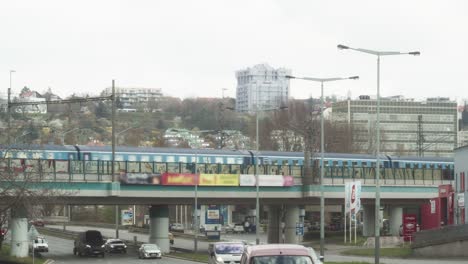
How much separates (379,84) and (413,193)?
45065mm

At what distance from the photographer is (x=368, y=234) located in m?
93.6

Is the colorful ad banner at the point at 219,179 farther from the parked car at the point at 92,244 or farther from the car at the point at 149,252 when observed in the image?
the parked car at the point at 92,244

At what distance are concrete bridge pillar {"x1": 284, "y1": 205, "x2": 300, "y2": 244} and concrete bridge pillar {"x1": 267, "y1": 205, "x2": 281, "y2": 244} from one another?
145 inches

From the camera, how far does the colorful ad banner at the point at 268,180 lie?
74.6m

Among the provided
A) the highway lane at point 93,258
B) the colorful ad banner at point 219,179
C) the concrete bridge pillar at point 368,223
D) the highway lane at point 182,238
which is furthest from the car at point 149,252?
the concrete bridge pillar at point 368,223

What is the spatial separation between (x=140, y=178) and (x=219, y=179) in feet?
23.9

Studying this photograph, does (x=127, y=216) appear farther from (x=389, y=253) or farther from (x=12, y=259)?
(x=389, y=253)

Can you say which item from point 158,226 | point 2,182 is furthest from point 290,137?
point 2,182

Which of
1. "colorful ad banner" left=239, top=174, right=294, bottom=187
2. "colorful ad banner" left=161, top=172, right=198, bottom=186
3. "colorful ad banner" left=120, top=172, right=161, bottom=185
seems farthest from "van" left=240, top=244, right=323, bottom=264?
"colorful ad banner" left=239, top=174, right=294, bottom=187

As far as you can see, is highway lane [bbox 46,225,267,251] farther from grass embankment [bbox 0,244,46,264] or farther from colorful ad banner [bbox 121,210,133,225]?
grass embankment [bbox 0,244,46,264]

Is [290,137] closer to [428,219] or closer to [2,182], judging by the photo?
[428,219]

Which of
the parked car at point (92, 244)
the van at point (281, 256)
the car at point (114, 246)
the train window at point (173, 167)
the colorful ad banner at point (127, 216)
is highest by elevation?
the van at point (281, 256)

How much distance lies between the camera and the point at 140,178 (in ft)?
231

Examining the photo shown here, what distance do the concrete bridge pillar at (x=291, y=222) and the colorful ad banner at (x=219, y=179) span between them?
12.2 meters
